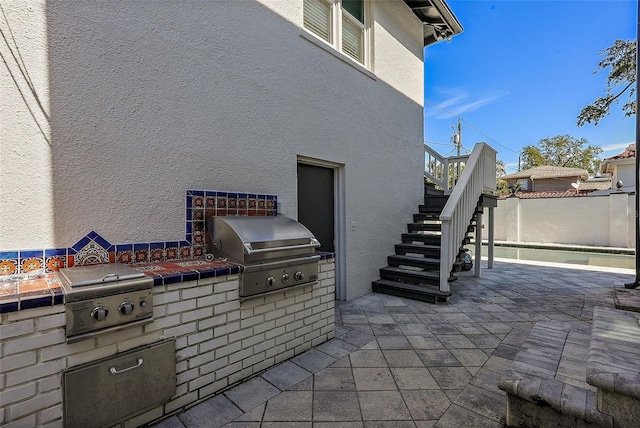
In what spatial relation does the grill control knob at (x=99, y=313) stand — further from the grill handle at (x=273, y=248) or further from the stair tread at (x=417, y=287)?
the stair tread at (x=417, y=287)

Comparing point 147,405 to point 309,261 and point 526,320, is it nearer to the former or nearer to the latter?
point 309,261

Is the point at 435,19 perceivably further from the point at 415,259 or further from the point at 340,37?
the point at 415,259

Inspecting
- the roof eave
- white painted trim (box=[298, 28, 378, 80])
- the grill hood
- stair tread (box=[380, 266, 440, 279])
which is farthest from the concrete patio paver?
the roof eave

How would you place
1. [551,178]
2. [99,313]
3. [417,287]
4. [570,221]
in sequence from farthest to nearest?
[551,178], [570,221], [417,287], [99,313]

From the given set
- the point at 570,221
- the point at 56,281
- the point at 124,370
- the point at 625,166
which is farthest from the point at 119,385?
the point at 625,166

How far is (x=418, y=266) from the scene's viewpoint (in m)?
5.14

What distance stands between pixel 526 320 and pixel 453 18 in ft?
20.0

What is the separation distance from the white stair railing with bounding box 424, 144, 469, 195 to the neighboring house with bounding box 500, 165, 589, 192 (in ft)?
64.0

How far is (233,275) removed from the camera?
2328mm

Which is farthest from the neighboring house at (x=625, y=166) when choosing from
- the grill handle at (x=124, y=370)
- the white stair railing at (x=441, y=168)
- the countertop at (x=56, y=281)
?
the grill handle at (x=124, y=370)

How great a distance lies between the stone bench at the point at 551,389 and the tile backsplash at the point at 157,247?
260 centimetres

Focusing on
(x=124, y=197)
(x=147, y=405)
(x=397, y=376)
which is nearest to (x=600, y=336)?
(x=397, y=376)

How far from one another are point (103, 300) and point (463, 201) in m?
4.99

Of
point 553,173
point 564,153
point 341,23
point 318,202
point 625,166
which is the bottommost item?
point 318,202
